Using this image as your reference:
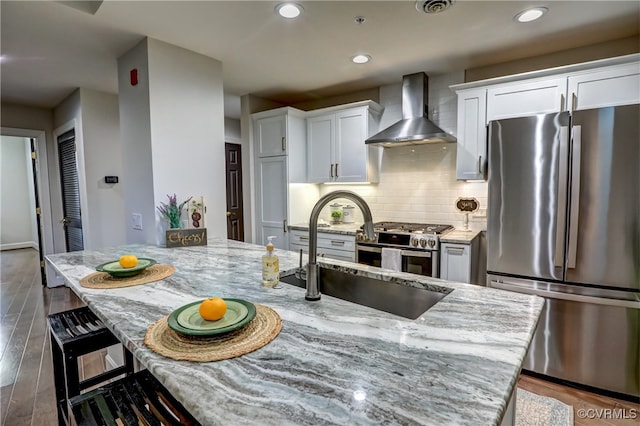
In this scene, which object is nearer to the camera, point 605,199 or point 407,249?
point 605,199

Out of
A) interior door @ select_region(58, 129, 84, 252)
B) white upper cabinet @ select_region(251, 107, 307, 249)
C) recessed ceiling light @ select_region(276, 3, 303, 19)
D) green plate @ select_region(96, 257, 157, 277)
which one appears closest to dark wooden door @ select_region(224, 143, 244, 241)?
white upper cabinet @ select_region(251, 107, 307, 249)

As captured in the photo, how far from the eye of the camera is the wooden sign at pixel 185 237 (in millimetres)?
2324

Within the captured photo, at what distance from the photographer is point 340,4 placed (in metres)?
2.02

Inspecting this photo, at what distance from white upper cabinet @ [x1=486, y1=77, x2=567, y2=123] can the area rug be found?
2.07 m

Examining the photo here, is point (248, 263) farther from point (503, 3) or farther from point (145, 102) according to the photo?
point (503, 3)

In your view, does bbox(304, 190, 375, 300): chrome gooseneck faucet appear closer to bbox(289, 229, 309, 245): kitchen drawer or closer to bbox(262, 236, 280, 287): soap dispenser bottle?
bbox(262, 236, 280, 287): soap dispenser bottle

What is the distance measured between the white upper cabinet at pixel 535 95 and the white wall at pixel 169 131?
7.30 feet

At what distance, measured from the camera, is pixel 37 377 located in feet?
7.90

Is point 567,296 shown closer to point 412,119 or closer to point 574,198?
point 574,198

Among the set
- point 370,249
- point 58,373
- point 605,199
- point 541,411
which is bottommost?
point 541,411

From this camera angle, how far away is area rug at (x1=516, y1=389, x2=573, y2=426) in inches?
75.5

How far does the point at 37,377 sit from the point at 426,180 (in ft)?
12.4

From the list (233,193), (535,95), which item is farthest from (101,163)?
(535,95)

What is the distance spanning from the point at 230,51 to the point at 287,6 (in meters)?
0.87
